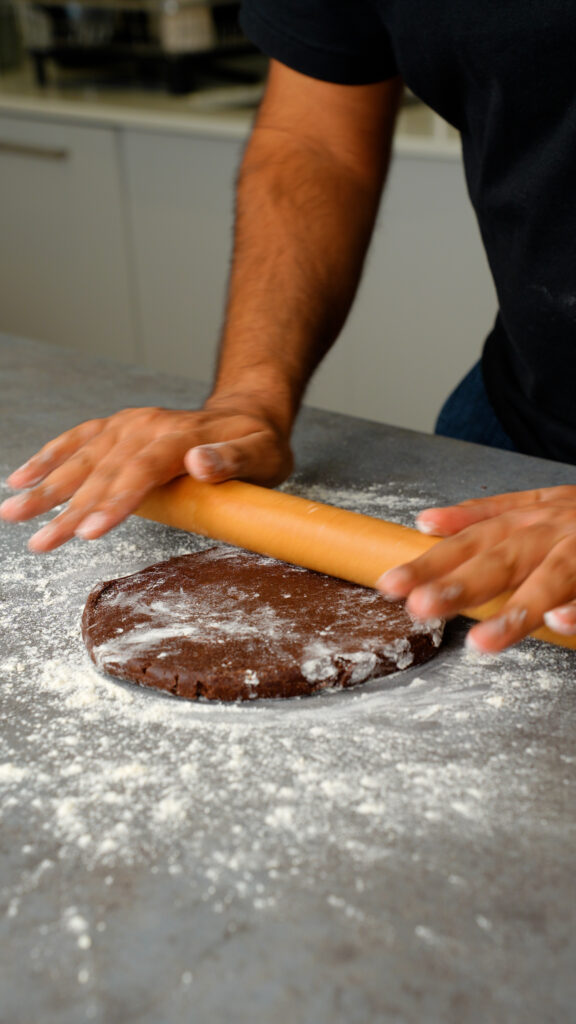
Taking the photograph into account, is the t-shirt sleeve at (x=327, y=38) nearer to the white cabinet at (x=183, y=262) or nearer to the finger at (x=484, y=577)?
the finger at (x=484, y=577)

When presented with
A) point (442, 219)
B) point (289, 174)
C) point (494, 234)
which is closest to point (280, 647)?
point (494, 234)

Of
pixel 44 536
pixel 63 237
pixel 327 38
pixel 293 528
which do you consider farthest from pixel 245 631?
pixel 63 237

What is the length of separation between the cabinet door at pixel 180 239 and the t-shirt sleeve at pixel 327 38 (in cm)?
167

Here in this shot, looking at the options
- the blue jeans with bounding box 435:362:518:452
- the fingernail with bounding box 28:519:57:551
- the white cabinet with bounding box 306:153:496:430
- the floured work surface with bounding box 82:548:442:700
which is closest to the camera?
the floured work surface with bounding box 82:548:442:700

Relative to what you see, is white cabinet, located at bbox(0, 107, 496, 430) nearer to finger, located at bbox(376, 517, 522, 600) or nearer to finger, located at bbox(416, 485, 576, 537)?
finger, located at bbox(416, 485, 576, 537)

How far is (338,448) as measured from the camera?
4.58 ft

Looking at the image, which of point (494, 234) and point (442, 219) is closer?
point (494, 234)

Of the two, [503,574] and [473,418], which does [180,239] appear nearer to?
[473,418]

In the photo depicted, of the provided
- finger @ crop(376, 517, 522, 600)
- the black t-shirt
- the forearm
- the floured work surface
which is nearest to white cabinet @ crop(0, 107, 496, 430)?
the forearm

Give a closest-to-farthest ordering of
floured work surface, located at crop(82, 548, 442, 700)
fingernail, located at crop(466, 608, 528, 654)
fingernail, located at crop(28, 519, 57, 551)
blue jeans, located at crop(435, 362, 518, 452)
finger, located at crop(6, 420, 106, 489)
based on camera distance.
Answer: fingernail, located at crop(466, 608, 528, 654)
floured work surface, located at crop(82, 548, 442, 700)
fingernail, located at crop(28, 519, 57, 551)
finger, located at crop(6, 420, 106, 489)
blue jeans, located at crop(435, 362, 518, 452)

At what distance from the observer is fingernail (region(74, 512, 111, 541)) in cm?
99

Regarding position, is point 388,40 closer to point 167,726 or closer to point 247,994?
point 167,726

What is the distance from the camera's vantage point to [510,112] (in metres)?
1.18

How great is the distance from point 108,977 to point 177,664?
314 millimetres
